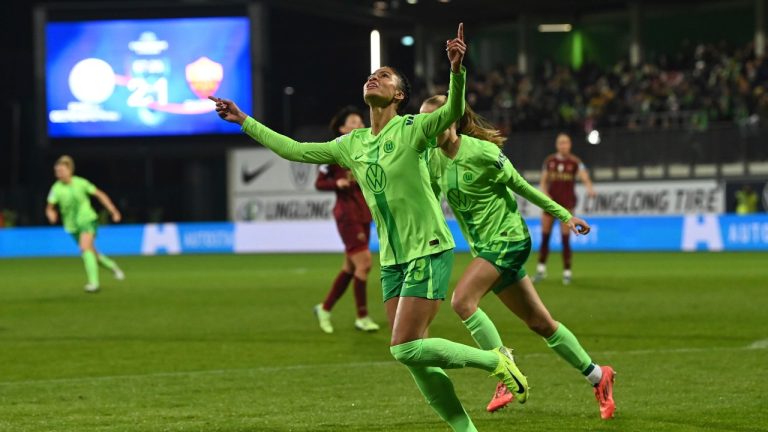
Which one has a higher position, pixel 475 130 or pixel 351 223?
pixel 475 130

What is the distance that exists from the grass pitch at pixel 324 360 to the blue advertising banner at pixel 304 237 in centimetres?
817

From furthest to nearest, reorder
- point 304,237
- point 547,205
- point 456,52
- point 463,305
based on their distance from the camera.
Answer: point 304,237 → point 463,305 → point 547,205 → point 456,52

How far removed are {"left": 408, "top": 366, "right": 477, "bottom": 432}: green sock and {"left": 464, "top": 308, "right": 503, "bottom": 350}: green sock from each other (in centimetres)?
161

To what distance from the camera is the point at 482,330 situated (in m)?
8.50

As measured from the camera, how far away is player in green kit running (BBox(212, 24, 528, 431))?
6.73 metres

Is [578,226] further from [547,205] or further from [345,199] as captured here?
[345,199]

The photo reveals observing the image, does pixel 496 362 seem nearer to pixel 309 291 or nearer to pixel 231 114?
pixel 231 114

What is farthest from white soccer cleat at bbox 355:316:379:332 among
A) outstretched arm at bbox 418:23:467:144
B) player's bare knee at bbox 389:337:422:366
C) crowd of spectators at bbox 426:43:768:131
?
crowd of spectators at bbox 426:43:768:131

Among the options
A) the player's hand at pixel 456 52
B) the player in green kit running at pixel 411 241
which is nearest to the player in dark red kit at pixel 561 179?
A: the player in green kit running at pixel 411 241

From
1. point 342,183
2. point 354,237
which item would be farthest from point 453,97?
point 354,237

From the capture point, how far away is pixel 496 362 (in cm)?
689

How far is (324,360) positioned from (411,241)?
5.15 meters

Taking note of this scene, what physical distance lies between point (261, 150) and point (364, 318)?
2734 cm

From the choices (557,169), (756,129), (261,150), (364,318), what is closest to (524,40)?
(261,150)
